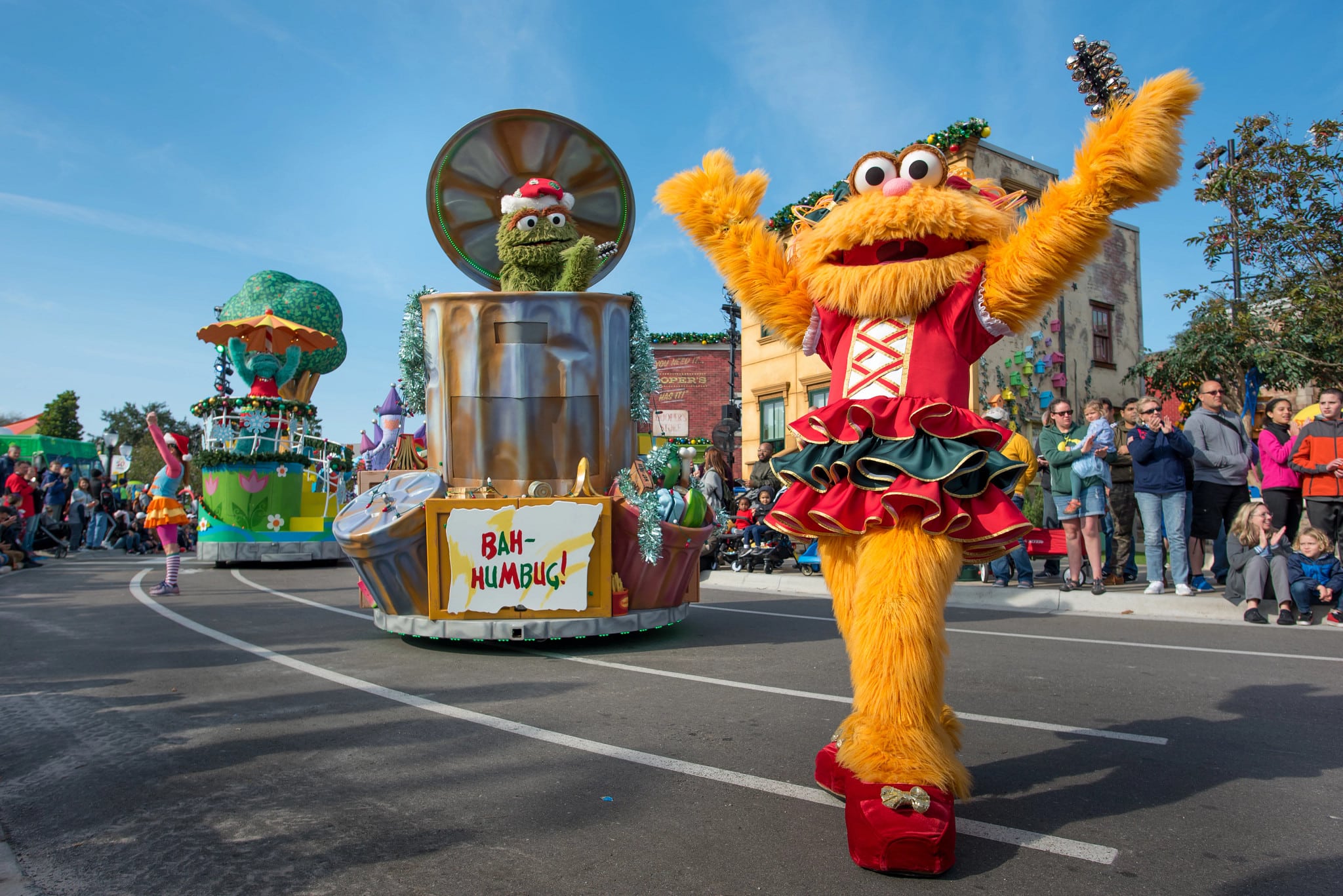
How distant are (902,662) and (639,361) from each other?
455 centimetres

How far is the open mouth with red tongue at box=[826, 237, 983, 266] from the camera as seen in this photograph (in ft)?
10.7

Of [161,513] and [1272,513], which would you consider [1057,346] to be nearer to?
[1272,513]

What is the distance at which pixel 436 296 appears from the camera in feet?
21.4

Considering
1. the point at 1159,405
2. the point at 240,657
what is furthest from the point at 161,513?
the point at 1159,405

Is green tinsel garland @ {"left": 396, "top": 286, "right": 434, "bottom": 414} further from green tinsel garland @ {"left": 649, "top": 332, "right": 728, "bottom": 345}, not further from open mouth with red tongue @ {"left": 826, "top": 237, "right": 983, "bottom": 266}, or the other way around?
green tinsel garland @ {"left": 649, "top": 332, "right": 728, "bottom": 345}

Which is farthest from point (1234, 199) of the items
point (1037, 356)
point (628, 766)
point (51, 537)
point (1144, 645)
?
point (51, 537)

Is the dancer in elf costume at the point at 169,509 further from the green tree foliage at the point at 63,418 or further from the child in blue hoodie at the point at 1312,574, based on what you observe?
the green tree foliage at the point at 63,418

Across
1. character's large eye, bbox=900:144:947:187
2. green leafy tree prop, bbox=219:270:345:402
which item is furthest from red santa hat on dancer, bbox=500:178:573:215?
Result: green leafy tree prop, bbox=219:270:345:402

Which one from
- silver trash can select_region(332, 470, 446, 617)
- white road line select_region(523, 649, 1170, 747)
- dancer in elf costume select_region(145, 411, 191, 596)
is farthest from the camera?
dancer in elf costume select_region(145, 411, 191, 596)

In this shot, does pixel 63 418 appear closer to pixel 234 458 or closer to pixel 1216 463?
pixel 234 458

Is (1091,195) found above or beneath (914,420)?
above

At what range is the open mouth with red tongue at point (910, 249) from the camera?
10.7 feet

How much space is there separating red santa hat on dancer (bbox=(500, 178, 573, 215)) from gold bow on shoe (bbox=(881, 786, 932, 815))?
18.4 feet

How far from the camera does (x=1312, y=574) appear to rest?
6996 millimetres
